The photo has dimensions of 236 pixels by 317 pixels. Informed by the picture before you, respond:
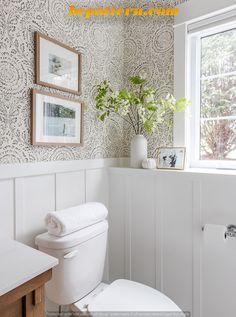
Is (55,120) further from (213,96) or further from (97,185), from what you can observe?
(213,96)

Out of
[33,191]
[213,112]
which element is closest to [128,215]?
[33,191]

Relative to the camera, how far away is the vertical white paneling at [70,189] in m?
1.34

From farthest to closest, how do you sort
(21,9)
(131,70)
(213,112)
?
(131,70)
(213,112)
(21,9)

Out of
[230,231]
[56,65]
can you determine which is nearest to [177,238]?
[230,231]

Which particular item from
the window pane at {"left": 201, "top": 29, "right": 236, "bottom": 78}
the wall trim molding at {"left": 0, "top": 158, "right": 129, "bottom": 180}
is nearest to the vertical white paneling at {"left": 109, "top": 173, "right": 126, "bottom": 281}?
the wall trim molding at {"left": 0, "top": 158, "right": 129, "bottom": 180}

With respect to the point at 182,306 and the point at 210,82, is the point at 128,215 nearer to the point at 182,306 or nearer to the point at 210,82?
the point at 182,306

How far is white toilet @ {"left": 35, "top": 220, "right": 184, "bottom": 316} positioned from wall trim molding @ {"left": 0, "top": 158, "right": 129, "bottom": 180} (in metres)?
0.32

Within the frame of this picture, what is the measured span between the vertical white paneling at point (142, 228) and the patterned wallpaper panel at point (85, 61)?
0.30m

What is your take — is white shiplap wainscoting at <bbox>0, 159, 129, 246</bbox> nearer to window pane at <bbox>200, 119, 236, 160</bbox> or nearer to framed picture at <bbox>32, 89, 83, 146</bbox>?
framed picture at <bbox>32, 89, 83, 146</bbox>

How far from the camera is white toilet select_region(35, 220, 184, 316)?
3.49 feet

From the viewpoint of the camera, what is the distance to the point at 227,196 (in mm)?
1245

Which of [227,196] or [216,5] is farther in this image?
[216,5]

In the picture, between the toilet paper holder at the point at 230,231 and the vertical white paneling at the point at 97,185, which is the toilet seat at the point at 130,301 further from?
the vertical white paneling at the point at 97,185

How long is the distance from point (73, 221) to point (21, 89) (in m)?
0.68
